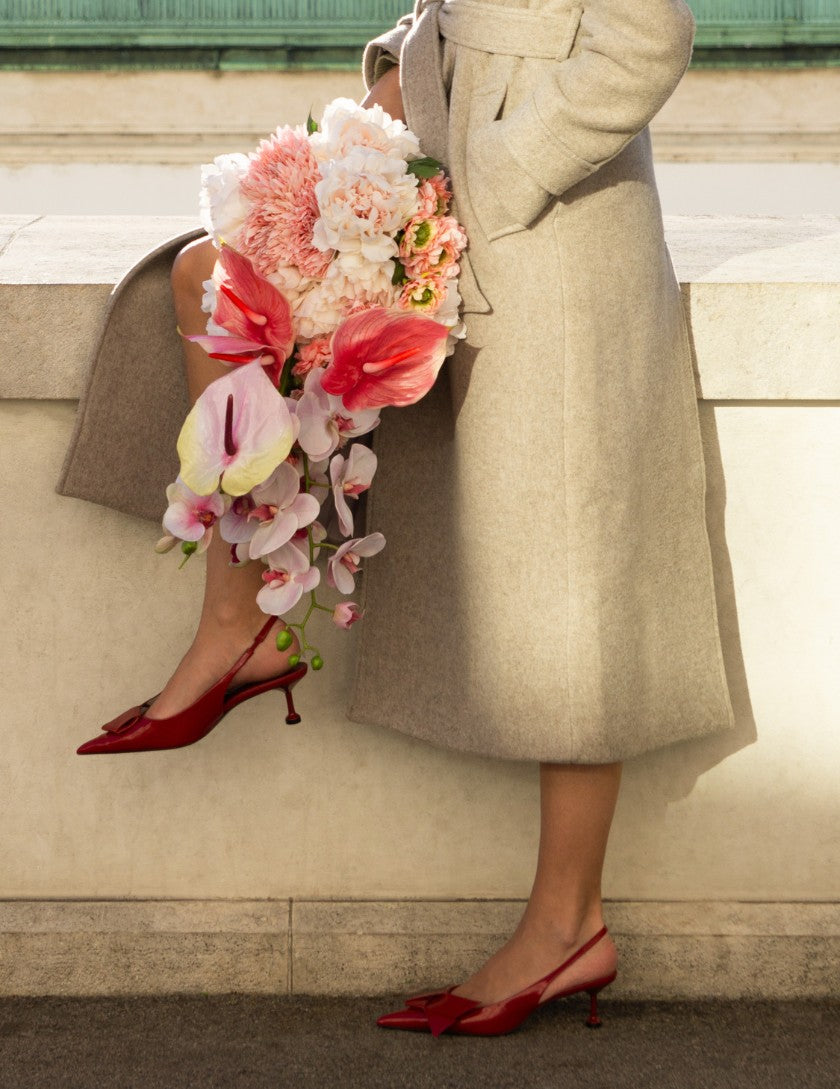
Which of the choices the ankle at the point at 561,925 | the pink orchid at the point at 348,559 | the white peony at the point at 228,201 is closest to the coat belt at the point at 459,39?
the white peony at the point at 228,201

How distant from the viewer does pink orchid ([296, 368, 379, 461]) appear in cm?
159

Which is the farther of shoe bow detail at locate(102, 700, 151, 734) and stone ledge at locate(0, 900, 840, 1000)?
stone ledge at locate(0, 900, 840, 1000)

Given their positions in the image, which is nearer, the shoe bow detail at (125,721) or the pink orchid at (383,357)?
the pink orchid at (383,357)

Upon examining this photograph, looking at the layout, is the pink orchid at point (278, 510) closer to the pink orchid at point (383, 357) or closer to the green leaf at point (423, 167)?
the pink orchid at point (383, 357)

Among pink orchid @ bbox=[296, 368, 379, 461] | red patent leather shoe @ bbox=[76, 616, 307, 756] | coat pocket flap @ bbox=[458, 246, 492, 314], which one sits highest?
coat pocket flap @ bbox=[458, 246, 492, 314]

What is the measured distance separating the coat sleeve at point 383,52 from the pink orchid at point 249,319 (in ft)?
1.23

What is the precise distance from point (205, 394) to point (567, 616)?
0.54m

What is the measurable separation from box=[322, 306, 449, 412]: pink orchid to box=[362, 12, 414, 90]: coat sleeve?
40 centimetres

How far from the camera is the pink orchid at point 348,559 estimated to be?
65.8 inches

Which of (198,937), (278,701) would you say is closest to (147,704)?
(278,701)

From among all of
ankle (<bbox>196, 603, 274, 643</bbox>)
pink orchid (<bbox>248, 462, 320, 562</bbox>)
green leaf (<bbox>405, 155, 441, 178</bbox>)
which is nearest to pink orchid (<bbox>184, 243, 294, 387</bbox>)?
pink orchid (<bbox>248, 462, 320, 562</bbox>)

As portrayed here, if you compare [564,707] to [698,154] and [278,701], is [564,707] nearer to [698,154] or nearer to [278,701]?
[278,701]

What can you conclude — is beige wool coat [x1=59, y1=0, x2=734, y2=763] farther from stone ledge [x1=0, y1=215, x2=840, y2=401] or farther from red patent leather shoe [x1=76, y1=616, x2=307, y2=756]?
red patent leather shoe [x1=76, y1=616, x2=307, y2=756]

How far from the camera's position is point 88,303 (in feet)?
6.15
